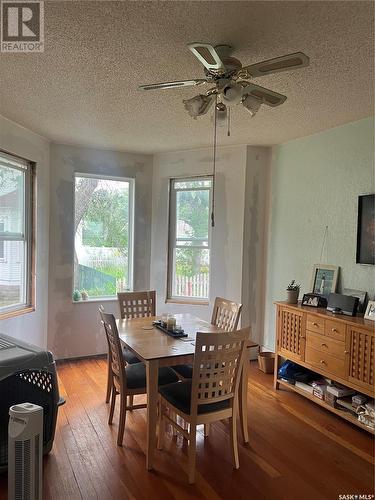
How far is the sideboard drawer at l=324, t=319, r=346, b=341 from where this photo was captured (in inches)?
121

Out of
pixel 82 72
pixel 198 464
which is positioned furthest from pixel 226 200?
pixel 198 464

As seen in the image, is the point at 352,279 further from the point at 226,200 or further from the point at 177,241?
the point at 177,241

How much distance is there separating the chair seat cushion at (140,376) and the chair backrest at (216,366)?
57 cm

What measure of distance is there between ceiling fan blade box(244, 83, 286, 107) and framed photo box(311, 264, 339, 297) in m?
1.99

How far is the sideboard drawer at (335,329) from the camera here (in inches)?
121

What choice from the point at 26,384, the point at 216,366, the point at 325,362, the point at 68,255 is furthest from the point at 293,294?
the point at 68,255

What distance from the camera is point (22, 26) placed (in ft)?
6.41

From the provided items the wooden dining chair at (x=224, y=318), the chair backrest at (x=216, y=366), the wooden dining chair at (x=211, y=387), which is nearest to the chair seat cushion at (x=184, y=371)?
the wooden dining chair at (x=224, y=318)

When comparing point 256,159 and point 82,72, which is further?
point 256,159

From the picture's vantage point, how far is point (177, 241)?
497 cm

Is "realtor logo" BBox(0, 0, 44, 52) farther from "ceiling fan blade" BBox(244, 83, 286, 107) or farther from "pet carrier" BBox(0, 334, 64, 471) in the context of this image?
"pet carrier" BBox(0, 334, 64, 471)

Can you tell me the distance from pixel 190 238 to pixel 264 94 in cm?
291

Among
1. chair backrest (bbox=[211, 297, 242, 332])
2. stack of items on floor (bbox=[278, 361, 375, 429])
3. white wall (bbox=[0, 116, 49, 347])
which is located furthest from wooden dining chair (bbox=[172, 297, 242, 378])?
white wall (bbox=[0, 116, 49, 347])

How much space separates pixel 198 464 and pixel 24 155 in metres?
3.36
